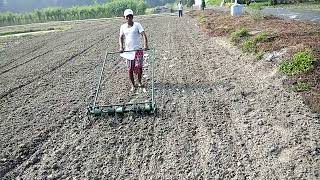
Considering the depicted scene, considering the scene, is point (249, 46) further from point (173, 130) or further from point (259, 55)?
point (173, 130)

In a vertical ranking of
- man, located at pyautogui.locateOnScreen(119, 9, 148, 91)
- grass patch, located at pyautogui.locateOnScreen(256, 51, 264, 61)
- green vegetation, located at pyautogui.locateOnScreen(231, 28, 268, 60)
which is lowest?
grass patch, located at pyautogui.locateOnScreen(256, 51, 264, 61)

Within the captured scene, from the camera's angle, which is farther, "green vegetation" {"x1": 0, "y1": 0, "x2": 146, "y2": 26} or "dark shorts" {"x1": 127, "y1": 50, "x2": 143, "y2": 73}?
"green vegetation" {"x1": 0, "y1": 0, "x2": 146, "y2": 26}

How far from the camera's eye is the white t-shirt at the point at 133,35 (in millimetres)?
9000

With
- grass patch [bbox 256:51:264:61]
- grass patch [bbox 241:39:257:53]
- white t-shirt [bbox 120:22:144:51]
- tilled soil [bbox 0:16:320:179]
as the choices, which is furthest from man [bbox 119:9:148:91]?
grass patch [bbox 241:39:257:53]

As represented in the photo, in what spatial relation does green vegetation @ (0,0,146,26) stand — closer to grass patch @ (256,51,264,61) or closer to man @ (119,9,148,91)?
grass patch @ (256,51,264,61)

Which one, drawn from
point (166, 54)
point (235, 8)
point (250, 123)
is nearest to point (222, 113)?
point (250, 123)

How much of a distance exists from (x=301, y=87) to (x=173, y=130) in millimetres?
2910

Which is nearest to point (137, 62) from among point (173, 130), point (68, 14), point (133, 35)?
point (133, 35)

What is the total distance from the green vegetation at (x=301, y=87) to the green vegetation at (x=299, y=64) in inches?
21.5

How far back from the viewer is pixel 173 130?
687 centimetres

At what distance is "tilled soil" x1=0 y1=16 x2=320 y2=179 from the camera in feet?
18.2

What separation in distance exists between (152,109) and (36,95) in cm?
377

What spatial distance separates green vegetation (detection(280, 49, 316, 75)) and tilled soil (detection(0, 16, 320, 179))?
31cm

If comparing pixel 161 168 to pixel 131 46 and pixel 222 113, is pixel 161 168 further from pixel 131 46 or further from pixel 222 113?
pixel 131 46
